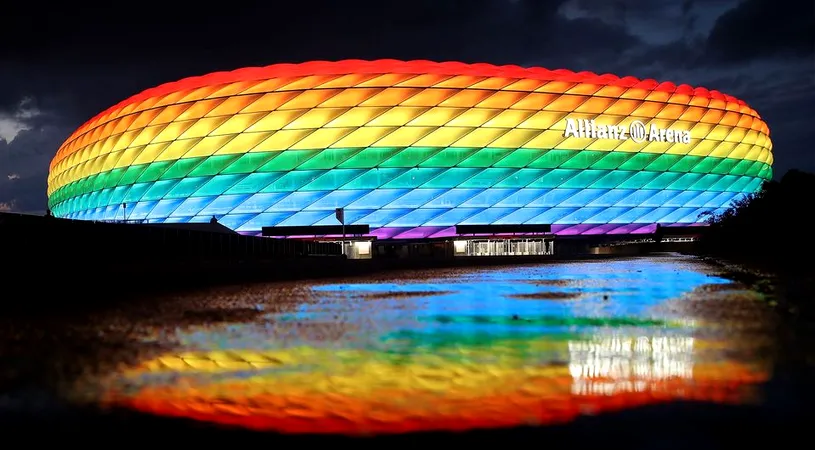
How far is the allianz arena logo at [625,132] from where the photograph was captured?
48.1 metres

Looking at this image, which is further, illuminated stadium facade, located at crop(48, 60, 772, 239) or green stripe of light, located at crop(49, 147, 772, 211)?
green stripe of light, located at crop(49, 147, 772, 211)

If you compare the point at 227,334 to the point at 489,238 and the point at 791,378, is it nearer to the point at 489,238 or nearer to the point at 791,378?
the point at 791,378

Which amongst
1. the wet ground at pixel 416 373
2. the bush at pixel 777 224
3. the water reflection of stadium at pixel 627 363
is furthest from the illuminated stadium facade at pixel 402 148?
the water reflection of stadium at pixel 627 363

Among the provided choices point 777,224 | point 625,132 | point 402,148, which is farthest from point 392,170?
point 777,224

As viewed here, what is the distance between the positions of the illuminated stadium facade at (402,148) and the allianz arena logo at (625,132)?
0.08 metres

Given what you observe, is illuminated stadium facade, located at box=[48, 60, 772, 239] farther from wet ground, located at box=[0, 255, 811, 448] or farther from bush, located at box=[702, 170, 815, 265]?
wet ground, located at box=[0, 255, 811, 448]

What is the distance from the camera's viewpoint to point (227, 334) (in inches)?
223

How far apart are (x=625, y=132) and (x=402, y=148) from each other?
14944 millimetres

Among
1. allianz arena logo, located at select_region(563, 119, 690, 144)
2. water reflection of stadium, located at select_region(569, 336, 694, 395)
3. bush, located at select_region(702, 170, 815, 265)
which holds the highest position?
allianz arena logo, located at select_region(563, 119, 690, 144)

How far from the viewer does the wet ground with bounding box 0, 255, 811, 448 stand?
9.20ft

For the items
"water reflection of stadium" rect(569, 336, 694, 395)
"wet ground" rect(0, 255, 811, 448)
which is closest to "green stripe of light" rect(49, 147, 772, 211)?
"wet ground" rect(0, 255, 811, 448)

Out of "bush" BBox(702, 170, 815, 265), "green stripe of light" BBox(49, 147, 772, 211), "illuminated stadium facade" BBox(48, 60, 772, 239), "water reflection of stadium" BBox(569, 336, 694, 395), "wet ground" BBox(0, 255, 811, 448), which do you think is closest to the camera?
"wet ground" BBox(0, 255, 811, 448)

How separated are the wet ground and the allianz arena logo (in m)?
41.8

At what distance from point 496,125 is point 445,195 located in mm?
5298
